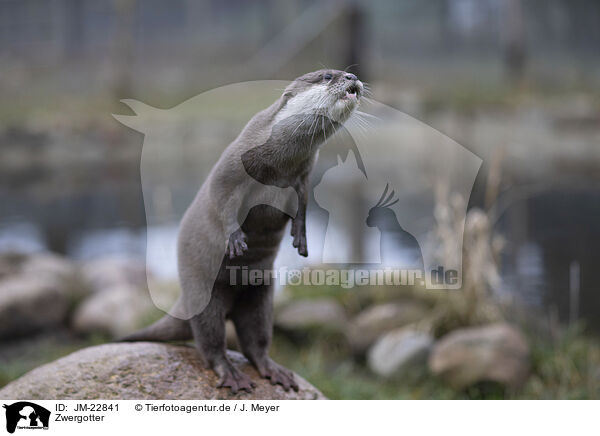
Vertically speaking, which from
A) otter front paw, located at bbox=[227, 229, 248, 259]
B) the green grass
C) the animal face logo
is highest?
the animal face logo

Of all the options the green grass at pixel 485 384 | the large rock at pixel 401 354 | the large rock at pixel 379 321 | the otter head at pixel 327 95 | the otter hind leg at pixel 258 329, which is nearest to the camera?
the otter head at pixel 327 95

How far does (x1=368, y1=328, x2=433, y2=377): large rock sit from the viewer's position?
328 centimetres

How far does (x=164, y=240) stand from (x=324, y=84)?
2.38m

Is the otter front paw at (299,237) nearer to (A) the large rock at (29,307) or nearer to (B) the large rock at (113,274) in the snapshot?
(A) the large rock at (29,307)

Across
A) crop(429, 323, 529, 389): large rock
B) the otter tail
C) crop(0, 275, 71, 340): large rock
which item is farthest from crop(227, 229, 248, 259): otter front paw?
crop(0, 275, 71, 340): large rock

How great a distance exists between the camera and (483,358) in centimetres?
308

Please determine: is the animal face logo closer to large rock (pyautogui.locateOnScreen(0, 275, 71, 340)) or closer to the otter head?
the otter head

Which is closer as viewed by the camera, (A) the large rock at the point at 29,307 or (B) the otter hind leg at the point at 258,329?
(B) the otter hind leg at the point at 258,329

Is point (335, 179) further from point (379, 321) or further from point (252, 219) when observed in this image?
point (379, 321)

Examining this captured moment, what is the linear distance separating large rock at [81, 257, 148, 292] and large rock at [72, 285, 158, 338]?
1.01ft

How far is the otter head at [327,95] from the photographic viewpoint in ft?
5.58
